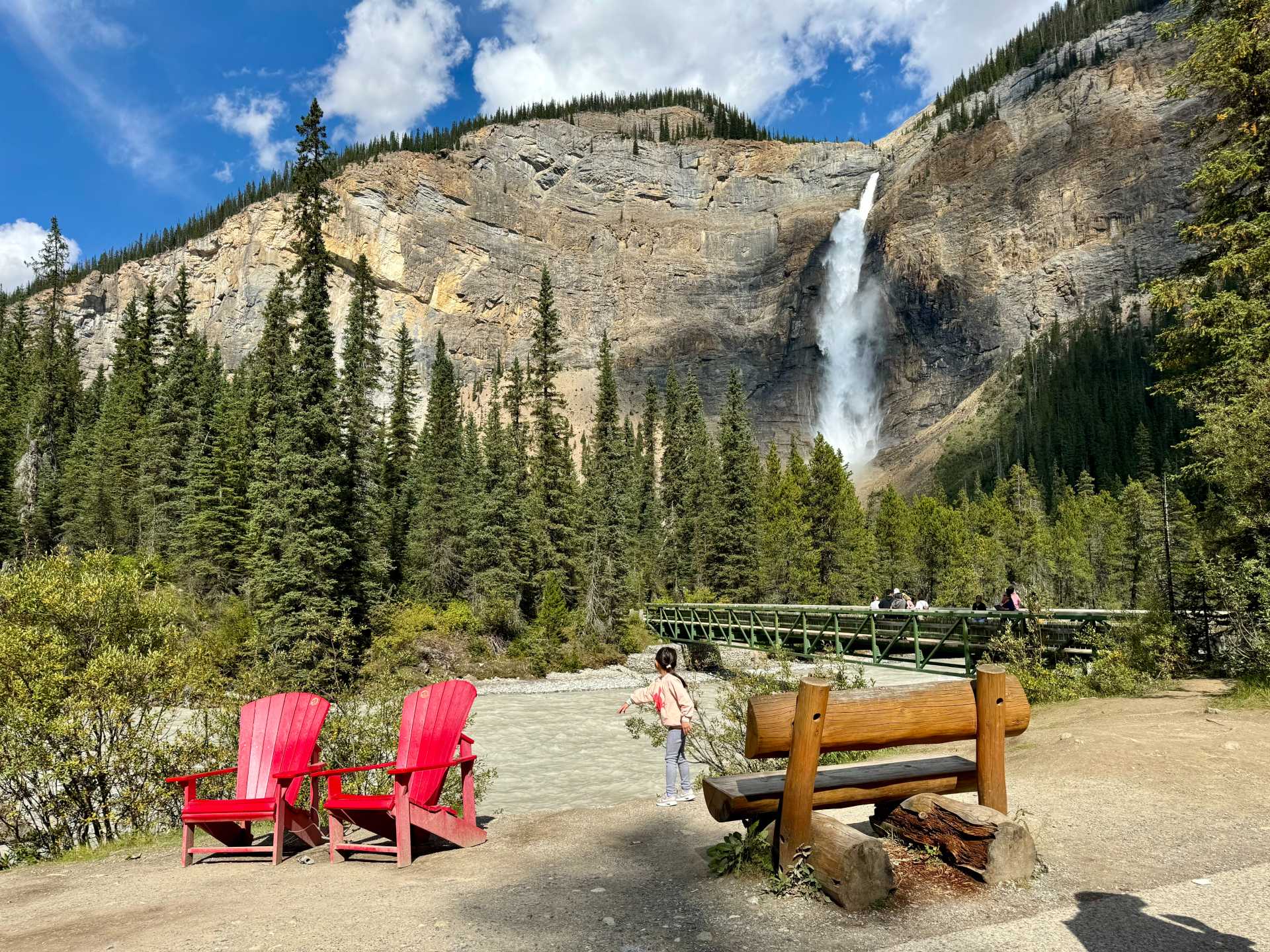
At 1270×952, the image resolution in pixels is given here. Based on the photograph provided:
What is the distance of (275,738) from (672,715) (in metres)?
3.41

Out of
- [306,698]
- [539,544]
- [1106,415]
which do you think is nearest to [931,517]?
[539,544]

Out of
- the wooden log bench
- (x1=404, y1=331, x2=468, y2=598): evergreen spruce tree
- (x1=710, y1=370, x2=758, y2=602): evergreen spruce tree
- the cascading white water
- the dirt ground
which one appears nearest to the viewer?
the dirt ground

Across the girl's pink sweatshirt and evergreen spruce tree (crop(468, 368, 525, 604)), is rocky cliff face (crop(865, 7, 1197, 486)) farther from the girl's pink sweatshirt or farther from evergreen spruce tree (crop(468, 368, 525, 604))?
the girl's pink sweatshirt

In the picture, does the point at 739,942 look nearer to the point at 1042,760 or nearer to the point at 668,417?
the point at 1042,760

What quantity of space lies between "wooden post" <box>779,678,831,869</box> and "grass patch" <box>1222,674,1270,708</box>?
7.59 meters

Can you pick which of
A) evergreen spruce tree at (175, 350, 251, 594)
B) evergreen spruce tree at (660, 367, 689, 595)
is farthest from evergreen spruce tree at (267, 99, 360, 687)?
evergreen spruce tree at (660, 367, 689, 595)

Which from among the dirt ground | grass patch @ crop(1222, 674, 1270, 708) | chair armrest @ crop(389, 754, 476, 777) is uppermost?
chair armrest @ crop(389, 754, 476, 777)

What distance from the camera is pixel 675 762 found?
7.06 m

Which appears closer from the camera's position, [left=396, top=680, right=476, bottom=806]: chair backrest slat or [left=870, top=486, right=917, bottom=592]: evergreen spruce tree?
[left=396, top=680, right=476, bottom=806]: chair backrest slat

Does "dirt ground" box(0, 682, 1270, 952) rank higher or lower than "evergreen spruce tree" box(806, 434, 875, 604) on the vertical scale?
lower

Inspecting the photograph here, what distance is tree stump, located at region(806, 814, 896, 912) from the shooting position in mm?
3910

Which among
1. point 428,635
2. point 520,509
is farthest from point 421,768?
point 520,509

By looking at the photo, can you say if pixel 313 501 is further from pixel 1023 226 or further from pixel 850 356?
pixel 1023 226

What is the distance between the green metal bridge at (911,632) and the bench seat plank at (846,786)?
494 cm
